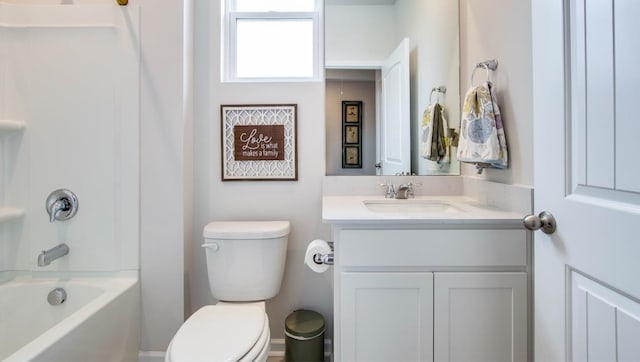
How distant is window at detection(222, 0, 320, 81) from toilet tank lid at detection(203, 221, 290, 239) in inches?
33.9

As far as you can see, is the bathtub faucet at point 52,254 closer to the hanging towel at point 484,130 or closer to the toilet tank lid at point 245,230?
the toilet tank lid at point 245,230

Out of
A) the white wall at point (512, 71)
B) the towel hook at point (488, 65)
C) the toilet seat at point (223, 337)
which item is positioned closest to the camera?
the toilet seat at point (223, 337)

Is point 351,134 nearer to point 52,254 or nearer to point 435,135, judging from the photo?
point 435,135

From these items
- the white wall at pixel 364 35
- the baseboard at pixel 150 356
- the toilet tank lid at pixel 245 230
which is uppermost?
the white wall at pixel 364 35

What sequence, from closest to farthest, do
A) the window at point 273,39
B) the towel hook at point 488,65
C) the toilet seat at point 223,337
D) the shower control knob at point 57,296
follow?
1. the toilet seat at point 223,337
2. the towel hook at point 488,65
3. the shower control knob at point 57,296
4. the window at point 273,39

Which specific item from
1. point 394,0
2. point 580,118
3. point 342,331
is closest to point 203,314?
point 342,331

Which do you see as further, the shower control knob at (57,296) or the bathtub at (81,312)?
the shower control knob at (57,296)

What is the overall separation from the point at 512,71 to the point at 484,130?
0.25 metres

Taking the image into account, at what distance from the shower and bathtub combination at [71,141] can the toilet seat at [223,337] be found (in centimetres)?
60

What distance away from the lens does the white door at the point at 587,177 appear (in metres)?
0.66

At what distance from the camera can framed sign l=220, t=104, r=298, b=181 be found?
188 cm

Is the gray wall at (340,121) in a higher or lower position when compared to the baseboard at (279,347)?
higher

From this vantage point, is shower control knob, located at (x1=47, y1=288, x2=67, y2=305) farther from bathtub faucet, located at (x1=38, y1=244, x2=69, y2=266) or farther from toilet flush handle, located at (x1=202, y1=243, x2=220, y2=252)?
toilet flush handle, located at (x1=202, y1=243, x2=220, y2=252)

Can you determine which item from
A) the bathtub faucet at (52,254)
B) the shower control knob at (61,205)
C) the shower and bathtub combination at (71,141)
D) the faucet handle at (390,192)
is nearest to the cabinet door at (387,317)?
the faucet handle at (390,192)
